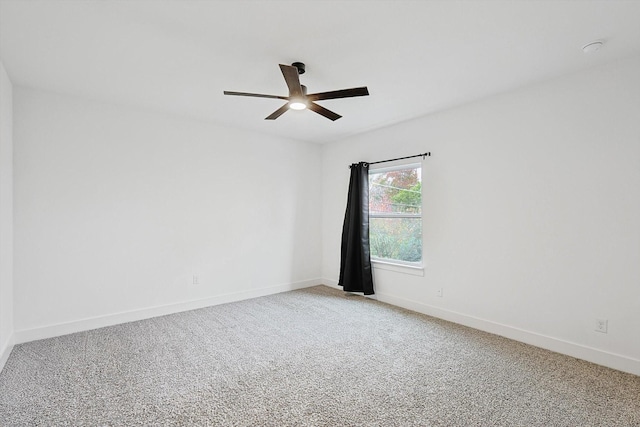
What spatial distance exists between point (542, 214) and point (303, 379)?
2.56m

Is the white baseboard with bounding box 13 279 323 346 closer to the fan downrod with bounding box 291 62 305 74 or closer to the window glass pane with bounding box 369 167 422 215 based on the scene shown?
the window glass pane with bounding box 369 167 422 215

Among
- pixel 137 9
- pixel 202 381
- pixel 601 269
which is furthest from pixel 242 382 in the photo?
pixel 601 269

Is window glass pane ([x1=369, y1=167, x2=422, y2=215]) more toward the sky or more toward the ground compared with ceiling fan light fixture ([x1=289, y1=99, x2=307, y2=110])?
more toward the ground

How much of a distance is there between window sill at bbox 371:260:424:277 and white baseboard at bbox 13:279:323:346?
147 cm

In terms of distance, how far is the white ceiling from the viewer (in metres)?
1.97

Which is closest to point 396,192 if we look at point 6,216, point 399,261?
point 399,261

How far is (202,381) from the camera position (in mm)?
2373

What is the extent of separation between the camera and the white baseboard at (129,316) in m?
3.13

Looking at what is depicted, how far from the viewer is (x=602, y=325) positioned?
2.66 metres

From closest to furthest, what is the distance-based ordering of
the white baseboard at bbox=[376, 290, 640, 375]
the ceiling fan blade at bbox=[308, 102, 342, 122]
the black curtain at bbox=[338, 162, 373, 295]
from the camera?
the white baseboard at bbox=[376, 290, 640, 375] < the ceiling fan blade at bbox=[308, 102, 342, 122] < the black curtain at bbox=[338, 162, 373, 295]

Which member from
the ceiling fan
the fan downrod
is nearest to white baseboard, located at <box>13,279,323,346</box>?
the ceiling fan

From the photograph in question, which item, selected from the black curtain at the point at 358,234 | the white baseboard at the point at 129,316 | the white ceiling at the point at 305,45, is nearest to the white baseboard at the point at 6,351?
the white baseboard at the point at 129,316

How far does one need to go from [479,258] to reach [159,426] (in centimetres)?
317

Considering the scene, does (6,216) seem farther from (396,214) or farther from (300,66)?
(396,214)
